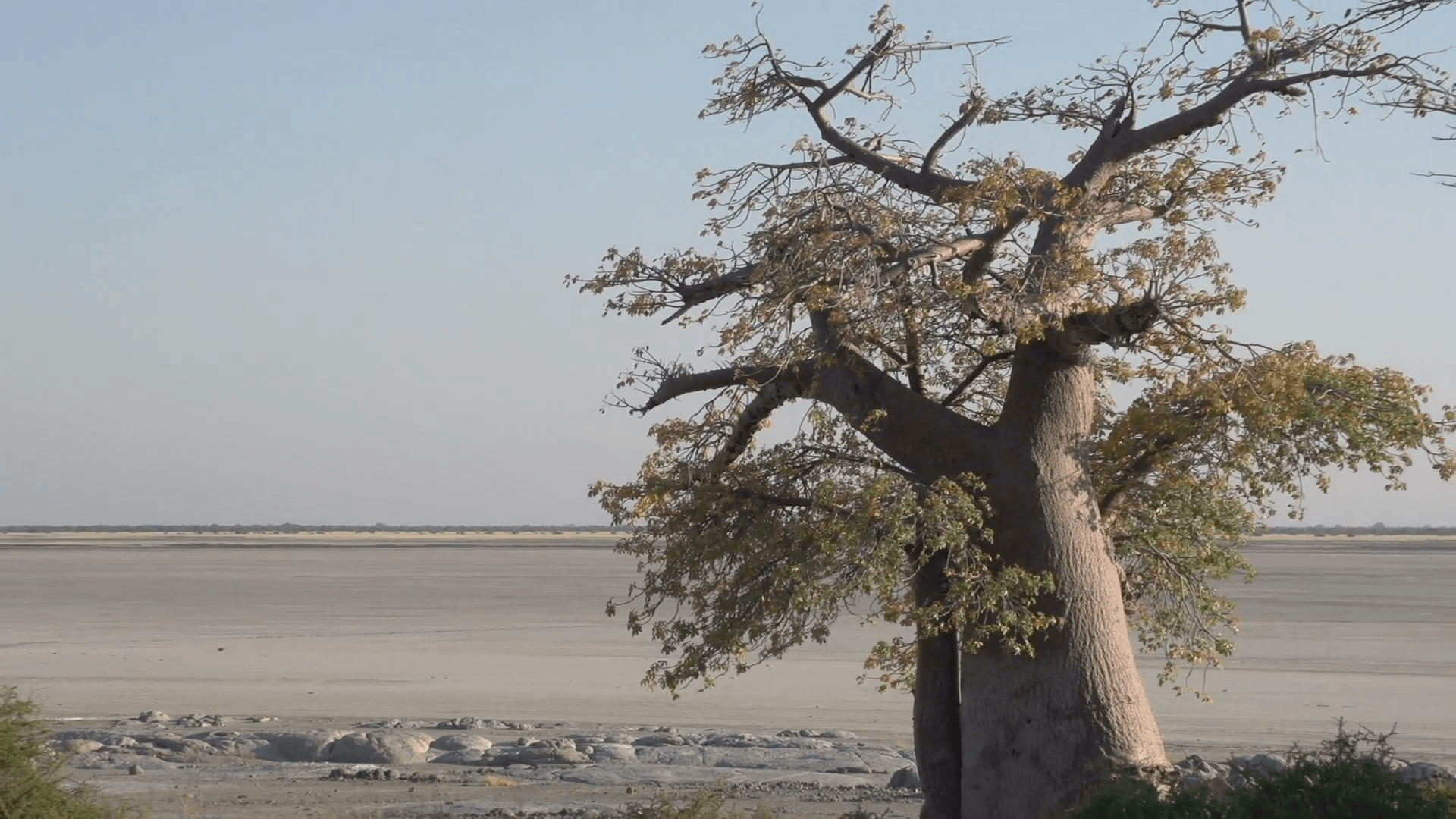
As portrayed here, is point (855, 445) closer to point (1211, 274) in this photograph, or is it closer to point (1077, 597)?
point (1077, 597)

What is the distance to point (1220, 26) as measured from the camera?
414 inches

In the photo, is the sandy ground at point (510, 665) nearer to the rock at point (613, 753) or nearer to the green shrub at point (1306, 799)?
the rock at point (613, 753)

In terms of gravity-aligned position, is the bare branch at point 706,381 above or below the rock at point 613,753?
above

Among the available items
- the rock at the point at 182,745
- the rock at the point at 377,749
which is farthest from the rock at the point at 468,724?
the rock at the point at 182,745

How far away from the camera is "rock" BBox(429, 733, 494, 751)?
54.9 feet

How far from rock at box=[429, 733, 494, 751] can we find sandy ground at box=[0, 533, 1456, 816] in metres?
2.37

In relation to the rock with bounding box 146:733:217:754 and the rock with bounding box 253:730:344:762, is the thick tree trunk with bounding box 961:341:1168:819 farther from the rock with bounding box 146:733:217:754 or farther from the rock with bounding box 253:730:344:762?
the rock with bounding box 146:733:217:754

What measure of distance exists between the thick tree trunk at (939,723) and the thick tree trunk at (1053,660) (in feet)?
1.17

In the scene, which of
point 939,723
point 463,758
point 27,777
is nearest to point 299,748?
point 463,758

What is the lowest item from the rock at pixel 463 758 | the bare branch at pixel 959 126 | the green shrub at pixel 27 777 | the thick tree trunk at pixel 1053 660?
the rock at pixel 463 758

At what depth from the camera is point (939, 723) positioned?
10367mm

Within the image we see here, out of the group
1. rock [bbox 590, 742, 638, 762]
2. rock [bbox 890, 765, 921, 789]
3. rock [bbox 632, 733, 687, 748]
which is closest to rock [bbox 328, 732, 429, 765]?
rock [bbox 590, 742, 638, 762]

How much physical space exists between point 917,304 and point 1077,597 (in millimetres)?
2173

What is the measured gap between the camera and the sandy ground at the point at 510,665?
19844mm
